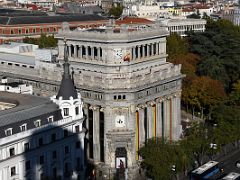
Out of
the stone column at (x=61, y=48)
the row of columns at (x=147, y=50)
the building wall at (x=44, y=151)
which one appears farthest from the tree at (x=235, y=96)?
the building wall at (x=44, y=151)

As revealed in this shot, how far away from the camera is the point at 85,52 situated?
121812 millimetres

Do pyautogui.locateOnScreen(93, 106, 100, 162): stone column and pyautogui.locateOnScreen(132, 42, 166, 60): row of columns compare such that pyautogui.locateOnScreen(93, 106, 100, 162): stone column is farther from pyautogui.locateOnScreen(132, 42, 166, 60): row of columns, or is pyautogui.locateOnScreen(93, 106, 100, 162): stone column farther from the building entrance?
pyautogui.locateOnScreen(132, 42, 166, 60): row of columns

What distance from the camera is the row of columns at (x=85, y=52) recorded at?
119 metres

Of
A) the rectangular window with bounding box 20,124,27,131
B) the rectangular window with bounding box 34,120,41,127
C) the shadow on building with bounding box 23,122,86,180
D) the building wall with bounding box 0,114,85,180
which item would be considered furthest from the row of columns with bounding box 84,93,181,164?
Result: the rectangular window with bounding box 20,124,27,131

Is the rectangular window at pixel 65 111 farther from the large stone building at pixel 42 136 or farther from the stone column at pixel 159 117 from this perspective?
the stone column at pixel 159 117

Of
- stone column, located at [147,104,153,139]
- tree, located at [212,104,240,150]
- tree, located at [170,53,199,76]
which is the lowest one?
tree, located at [212,104,240,150]

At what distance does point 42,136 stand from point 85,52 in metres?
29.2

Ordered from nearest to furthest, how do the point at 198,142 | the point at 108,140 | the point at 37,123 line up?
the point at 37,123, the point at 108,140, the point at 198,142

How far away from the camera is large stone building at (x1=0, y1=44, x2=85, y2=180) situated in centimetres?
9275

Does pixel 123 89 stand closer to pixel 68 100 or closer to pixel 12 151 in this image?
pixel 68 100

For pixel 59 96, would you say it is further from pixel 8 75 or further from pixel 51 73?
pixel 8 75

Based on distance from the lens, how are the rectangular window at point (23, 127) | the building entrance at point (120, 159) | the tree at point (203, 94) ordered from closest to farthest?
the rectangular window at point (23, 127), the building entrance at point (120, 159), the tree at point (203, 94)

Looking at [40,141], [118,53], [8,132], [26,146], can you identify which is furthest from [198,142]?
[8,132]

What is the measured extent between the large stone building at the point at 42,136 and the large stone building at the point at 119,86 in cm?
799
